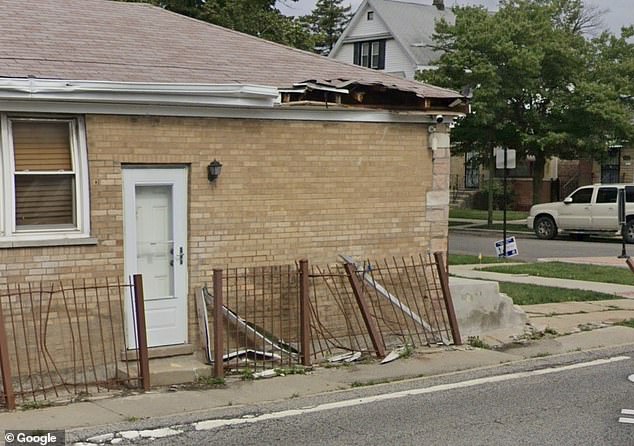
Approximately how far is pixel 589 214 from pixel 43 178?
2306 cm

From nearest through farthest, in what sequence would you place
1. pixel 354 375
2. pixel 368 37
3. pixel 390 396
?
pixel 390 396 < pixel 354 375 < pixel 368 37

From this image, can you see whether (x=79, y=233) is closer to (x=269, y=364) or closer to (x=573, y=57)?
(x=269, y=364)

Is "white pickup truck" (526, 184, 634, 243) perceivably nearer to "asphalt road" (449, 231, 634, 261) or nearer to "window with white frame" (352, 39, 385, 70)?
"asphalt road" (449, 231, 634, 261)

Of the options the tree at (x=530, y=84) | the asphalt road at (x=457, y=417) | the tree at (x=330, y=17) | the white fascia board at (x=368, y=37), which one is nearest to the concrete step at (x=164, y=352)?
the asphalt road at (x=457, y=417)

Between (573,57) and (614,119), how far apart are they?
2982 millimetres

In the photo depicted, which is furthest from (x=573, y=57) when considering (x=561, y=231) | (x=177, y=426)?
(x=177, y=426)

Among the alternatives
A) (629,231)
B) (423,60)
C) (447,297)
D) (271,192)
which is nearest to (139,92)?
(271,192)

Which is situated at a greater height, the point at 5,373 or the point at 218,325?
the point at 218,325

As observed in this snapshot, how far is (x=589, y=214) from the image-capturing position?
28.9m

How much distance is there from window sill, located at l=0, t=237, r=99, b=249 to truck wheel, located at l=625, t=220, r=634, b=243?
22684mm

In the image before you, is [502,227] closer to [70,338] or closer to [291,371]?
[291,371]

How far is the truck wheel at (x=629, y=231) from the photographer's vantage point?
28.3m

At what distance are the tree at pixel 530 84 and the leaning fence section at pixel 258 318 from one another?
2308cm

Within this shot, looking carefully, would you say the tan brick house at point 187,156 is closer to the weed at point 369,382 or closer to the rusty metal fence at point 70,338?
the rusty metal fence at point 70,338
